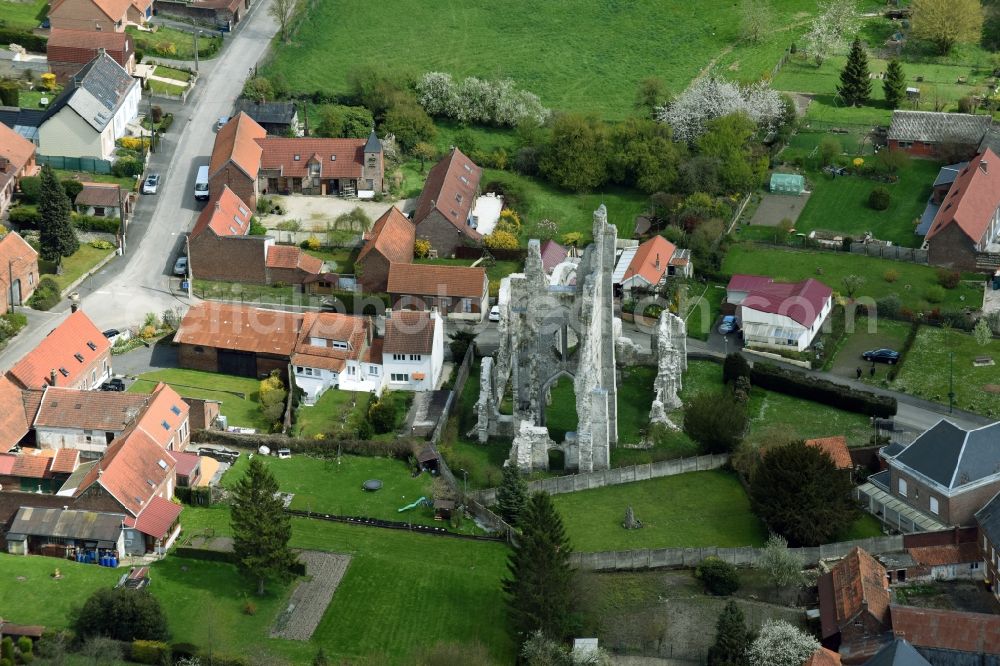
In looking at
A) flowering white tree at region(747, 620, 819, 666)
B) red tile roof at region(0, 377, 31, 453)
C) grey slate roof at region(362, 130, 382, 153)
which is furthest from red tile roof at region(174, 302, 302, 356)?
flowering white tree at region(747, 620, 819, 666)

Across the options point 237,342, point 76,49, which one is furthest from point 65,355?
point 76,49

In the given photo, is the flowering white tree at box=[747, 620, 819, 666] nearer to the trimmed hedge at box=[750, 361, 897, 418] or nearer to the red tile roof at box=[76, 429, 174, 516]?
the trimmed hedge at box=[750, 361, 897, 418]

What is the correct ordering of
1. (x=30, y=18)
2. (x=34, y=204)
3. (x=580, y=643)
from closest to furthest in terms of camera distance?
1. (x=580, y=643)
2. (x=34, y=204)
3. (x=30, y=18)

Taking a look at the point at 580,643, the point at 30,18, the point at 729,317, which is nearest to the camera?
the point at 580,643

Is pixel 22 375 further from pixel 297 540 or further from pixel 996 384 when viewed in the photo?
pixel 996 384

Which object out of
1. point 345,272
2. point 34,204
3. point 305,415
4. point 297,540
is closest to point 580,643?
point 297,540

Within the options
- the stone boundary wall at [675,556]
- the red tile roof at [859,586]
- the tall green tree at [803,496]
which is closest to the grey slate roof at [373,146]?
the tall green tree at [803,496]

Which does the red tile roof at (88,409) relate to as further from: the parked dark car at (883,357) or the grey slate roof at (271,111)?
the parked dark car at (883,357)

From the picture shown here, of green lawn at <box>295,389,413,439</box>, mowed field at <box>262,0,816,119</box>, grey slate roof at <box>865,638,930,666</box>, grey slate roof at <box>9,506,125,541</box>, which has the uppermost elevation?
grey slate roof at <box>865,638,930,666</box>
